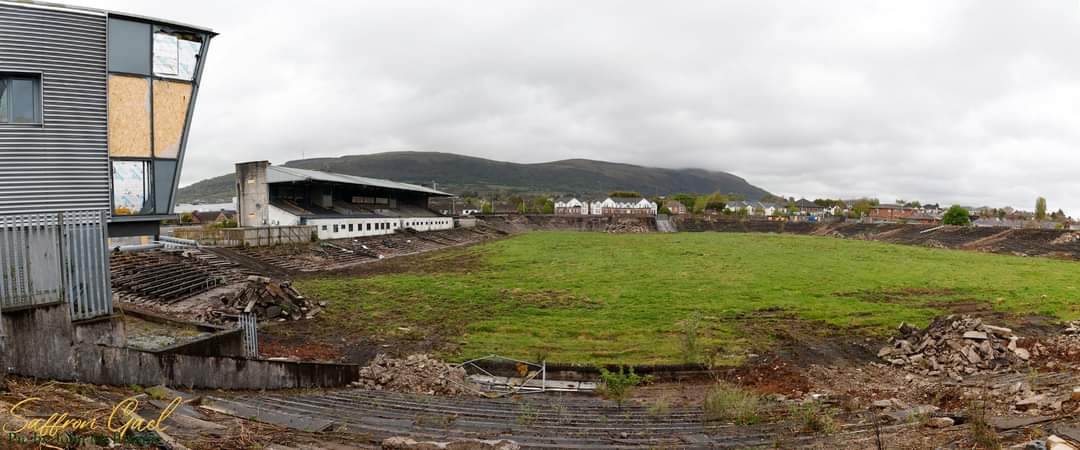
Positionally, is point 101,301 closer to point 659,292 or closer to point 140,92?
point 140,92

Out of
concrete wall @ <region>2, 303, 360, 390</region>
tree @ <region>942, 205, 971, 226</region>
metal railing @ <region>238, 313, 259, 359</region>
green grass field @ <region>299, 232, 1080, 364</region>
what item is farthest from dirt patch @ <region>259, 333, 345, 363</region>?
tree @ <region>942, 205, 971, 226</region>

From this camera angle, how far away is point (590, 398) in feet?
38.4

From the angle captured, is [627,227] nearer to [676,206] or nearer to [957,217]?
[957,217]

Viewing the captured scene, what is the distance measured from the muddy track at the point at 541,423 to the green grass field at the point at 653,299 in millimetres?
5005

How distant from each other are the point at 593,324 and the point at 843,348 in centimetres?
835

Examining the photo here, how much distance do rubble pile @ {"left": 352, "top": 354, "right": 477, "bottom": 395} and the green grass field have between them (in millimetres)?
2370

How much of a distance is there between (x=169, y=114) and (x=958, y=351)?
25842 millimetres

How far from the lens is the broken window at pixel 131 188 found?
1697 cm

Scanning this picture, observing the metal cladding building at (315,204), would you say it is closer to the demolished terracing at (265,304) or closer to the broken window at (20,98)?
the demolished terracing at (265,304)

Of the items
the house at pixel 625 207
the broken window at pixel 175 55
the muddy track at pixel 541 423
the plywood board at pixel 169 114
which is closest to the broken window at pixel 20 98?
the plywood board at pixel 169 114

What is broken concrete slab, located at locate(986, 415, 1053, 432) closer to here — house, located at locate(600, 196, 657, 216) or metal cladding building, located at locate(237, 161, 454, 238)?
metal cladding building, located at locate(237, 161, 454, 238)

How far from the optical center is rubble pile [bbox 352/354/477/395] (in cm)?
1194

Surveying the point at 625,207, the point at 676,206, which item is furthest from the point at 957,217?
the point at 625,207

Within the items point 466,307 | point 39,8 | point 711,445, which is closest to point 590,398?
point 711,445
